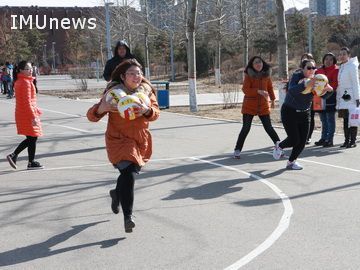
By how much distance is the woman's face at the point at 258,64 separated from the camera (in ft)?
29.5

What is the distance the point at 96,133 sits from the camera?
43.2ft

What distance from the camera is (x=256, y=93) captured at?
9.20 m

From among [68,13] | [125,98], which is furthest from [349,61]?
[68,13]

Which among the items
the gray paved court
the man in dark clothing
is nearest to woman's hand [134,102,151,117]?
the gray paved court

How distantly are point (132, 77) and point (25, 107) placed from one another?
12.9 feet

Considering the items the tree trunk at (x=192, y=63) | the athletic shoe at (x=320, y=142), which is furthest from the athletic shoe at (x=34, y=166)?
the tree trunk at (x=192, y=63)

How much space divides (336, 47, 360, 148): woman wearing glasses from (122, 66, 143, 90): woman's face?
599 centimetres

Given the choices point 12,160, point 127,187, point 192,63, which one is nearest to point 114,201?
point 127,187

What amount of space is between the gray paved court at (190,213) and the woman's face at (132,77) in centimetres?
146

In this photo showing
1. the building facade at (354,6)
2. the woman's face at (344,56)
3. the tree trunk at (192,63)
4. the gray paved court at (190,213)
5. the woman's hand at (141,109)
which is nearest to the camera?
the gray paved court at (190,213)

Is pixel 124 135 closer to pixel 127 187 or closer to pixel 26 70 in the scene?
pixel 127 187

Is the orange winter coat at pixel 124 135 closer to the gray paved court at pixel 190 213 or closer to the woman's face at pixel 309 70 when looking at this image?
the gray paved court at pixel 190 213

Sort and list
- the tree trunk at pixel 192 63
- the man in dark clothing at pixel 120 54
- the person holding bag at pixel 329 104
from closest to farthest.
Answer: the man in dark clothing at pixel 120 54, the person holding bag at pixel 329 104, the tree trunk at pixel 192 63

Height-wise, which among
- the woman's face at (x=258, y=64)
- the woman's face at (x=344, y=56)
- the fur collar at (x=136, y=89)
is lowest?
the fur collar at (x=136, y=89)
